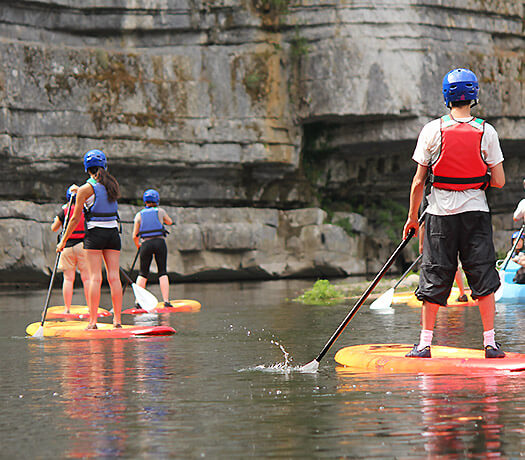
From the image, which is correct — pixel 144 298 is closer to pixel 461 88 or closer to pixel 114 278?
pixel 114 278

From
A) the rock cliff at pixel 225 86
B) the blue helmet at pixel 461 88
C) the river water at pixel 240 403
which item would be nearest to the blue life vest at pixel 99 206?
the river water at pixel 240 403

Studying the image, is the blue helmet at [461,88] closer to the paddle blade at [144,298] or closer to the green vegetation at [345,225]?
the paddle blade at [144,298]

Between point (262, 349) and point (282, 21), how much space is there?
18.9 m

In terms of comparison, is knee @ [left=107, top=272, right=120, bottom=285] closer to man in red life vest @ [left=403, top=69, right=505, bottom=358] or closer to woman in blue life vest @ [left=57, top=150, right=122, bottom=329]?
woman in blue life vest @ [left=57, top=150, right=122, bottom=329]

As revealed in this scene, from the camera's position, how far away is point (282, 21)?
2444cm

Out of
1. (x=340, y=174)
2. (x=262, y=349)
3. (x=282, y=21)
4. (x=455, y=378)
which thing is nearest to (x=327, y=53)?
(x=282, y=21)

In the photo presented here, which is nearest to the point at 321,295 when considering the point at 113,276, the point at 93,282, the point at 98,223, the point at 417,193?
the point at 113,276

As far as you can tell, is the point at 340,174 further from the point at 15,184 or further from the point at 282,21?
the point at 15,184

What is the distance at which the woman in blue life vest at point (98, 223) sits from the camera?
29.0 ft

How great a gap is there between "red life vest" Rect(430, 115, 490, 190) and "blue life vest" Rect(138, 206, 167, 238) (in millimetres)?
7501

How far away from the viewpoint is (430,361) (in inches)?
218

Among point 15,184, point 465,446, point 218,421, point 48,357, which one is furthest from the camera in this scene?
point 15,184

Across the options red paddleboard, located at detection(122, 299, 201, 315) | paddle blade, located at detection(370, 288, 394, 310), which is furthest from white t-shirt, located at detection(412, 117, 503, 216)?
red paddleboard, located at detection(122, 299, 201, 315)

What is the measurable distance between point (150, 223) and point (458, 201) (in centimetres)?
763
